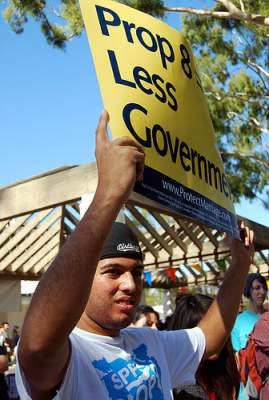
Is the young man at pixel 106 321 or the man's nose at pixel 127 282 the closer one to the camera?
the young man at pixel 106 321

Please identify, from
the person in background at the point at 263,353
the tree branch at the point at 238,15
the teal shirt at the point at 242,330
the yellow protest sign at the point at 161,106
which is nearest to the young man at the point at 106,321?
the yellow protest sign at the point at 161,106

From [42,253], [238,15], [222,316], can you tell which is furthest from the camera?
[42,253]

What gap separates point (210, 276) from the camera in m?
16.4

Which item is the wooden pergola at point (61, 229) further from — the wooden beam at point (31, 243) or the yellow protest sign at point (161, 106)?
the yellow protest sign at point (161, 106)

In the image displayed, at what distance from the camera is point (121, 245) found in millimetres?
1600

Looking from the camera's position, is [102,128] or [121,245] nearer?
[102,128]

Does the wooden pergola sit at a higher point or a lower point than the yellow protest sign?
higher

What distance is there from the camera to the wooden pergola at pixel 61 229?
586 centimetres

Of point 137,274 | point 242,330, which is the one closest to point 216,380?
point 137,274

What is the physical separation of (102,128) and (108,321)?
55cm

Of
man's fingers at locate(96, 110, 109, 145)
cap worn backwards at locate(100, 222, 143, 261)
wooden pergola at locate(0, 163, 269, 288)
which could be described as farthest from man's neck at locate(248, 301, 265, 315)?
man's fingers at locate(96, 110, 109, 145)

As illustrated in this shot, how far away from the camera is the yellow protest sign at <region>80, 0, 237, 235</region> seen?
1493 millimetres

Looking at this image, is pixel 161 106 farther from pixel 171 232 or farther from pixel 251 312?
pixel 171 232

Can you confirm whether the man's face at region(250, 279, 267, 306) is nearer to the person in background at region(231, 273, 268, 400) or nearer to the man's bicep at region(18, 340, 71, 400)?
the person in background at region(231, 273, 268, 400)
